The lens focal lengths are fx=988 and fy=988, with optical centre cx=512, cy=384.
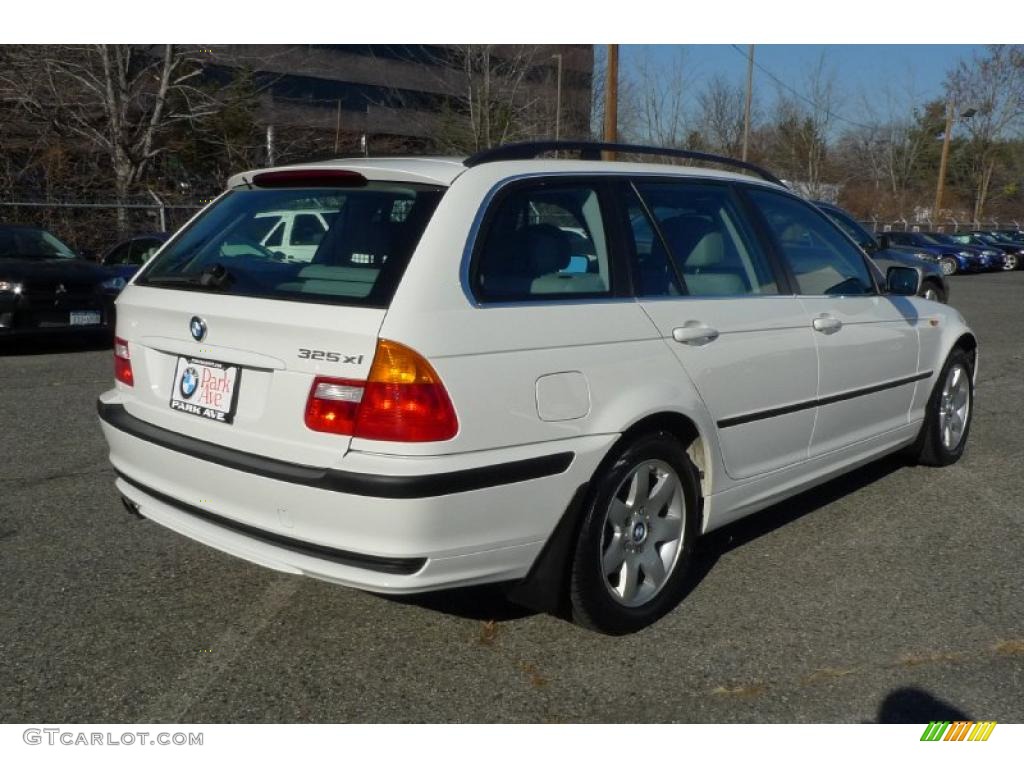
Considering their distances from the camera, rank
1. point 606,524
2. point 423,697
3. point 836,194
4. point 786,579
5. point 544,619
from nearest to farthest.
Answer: point 423,697 < point 606,524 < point 544,619 < point 786,579 < point 836,194

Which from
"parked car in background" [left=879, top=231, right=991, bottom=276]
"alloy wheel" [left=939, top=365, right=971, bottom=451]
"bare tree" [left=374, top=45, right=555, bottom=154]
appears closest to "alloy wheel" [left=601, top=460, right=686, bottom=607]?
"alloy wheel" [left=939, top=365, right=971, bottom=451]

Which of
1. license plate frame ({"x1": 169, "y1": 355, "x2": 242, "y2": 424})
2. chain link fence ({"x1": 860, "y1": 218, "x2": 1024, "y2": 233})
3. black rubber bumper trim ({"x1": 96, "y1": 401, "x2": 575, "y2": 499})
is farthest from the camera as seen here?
chain link fence ({"x1": 860, "y1": 218, "x2": 1024, "y2": 233})

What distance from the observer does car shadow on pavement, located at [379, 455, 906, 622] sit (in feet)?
12.1

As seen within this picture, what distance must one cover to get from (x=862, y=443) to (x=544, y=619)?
A: 2030mm

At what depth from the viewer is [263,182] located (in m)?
3.76

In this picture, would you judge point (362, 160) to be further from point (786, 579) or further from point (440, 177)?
point (786, 579)

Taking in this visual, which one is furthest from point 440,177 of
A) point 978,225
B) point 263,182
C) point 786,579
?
point 978,225

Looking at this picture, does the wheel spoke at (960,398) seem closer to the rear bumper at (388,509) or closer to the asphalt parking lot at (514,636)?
the asphalt parking lot at (514,636)

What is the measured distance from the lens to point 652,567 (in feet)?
11.9

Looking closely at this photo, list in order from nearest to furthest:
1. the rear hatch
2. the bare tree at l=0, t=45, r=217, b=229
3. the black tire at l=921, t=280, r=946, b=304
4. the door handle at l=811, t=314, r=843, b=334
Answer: the rear hatch
the door handle at l=811, t=314, r=843, b=334
the black tire at l=921, t=280, r=946, b=304
the bare tree at l=0, t=45, r=217, b=229

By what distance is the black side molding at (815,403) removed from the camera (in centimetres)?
384

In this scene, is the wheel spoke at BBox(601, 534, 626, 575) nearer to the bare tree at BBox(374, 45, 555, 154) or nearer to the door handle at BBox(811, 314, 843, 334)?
the door handle at BBox(811, 314, 843, 334)

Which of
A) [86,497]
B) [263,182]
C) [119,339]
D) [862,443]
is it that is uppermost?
[263,182]
